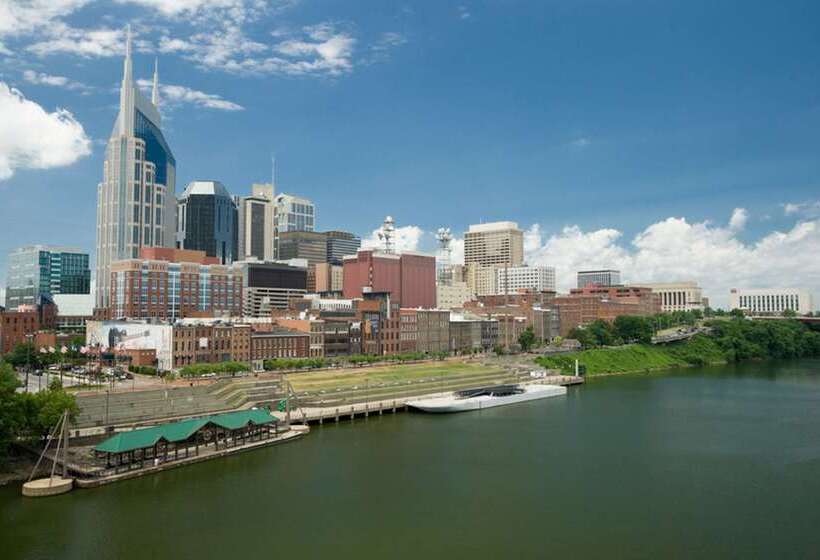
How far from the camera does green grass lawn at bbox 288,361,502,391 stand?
103000 mm

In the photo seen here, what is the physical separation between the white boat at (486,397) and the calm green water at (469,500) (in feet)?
43.8

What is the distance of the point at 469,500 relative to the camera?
5259 cm

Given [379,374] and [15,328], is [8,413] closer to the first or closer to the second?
[379,374]

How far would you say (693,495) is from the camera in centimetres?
5372

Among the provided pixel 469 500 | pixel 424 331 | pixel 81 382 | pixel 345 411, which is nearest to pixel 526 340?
pixel 424 331

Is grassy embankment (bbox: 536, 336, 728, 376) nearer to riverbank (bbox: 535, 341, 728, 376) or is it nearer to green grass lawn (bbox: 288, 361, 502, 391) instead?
riverbank (bbox: 535, 341, 728, 376)

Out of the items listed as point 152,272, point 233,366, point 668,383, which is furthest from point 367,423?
point 152,272

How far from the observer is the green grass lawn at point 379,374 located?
10300cm

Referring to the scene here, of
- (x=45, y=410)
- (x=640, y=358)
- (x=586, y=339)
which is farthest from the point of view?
(x=586, y=339)

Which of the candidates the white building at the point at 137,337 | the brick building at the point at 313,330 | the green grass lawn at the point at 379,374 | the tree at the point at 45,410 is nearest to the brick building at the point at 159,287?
the brick building at the point at 313,330

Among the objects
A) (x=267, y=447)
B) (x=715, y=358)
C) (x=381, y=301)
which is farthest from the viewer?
(x=715, y=358)

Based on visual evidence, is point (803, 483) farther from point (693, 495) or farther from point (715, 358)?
point (715, 358)

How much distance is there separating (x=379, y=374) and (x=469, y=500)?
63874 mm

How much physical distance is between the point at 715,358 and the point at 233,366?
418 feet
